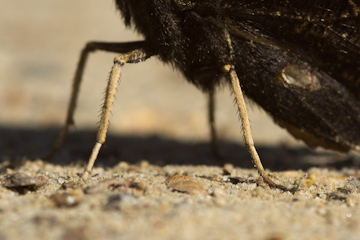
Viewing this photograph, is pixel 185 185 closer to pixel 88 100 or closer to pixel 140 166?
pixel 140 166

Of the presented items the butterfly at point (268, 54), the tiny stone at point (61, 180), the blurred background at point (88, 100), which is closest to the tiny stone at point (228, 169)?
the butterfly at point (268, 54)

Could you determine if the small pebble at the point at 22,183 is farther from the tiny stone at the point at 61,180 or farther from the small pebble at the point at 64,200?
the small pebble at the point at 64,200

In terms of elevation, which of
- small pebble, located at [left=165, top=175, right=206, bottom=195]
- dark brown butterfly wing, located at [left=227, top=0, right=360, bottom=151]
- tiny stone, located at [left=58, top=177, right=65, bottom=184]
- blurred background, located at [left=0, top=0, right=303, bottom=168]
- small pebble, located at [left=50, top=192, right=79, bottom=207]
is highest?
dark brown butterfly wing, located at [left=227, top=0, right=360, bottom=151]

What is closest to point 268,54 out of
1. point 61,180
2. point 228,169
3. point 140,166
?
point 228,169

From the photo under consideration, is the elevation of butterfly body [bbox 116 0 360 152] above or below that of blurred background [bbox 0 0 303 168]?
above

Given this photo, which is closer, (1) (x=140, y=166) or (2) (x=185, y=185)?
(2) (x=185, y=185)

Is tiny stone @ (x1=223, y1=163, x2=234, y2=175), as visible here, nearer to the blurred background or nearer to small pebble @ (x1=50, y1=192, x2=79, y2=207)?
the blurred background

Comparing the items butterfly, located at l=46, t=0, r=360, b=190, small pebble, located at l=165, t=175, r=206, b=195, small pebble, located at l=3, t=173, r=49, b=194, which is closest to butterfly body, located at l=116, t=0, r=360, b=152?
butterfly, located at l=46, t=0, r=360, b=190
